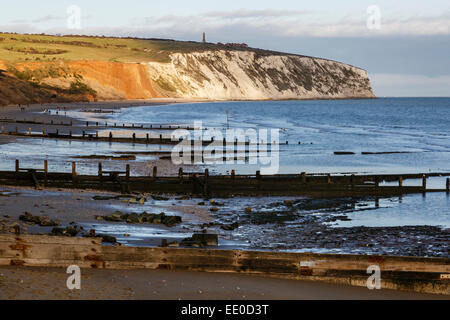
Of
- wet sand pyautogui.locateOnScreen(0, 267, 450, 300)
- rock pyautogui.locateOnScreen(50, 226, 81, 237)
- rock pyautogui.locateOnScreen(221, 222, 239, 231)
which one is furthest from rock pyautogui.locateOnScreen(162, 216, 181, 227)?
wet sand pyautogui.locateOnScreen(0, 267, 450, 300)

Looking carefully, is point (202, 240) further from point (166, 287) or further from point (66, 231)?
point (166, 287)

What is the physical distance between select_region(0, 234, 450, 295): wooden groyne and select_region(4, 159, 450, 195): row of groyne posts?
50.0ft

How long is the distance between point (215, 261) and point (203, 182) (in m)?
16.6

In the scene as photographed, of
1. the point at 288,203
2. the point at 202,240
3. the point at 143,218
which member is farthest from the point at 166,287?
the point at 288,203

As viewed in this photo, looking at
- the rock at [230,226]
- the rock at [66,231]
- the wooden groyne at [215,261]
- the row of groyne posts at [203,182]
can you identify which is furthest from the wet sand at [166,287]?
the row of groyne posts at [203,182]

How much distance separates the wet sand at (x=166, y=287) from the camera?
11.4 m

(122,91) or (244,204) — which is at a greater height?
(122,91)

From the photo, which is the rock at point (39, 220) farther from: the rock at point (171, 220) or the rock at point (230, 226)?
the rock at point (230, 226)

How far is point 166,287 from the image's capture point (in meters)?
12.1

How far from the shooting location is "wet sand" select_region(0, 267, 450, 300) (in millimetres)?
11414
